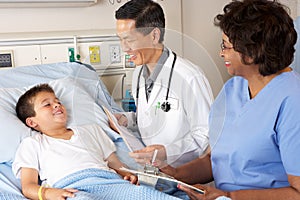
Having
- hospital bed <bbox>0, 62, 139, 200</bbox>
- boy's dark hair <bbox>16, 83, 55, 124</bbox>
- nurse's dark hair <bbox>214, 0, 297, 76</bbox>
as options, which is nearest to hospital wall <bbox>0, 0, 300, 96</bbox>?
hospital bed <bbox>0, 62, 139, 200</bbox>

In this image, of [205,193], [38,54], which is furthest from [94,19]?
[205,193]

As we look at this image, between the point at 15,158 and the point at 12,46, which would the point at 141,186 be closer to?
the point at 15,158

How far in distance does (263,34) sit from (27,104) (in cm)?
119

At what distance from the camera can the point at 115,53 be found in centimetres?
Result: 130

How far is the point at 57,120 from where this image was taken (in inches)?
71.6

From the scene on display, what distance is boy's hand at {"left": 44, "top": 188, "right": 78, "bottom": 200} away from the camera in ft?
4.54

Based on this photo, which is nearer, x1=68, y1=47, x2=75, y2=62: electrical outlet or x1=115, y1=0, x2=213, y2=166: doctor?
x1=115, y1=0, x2=213, y2=166: doctor

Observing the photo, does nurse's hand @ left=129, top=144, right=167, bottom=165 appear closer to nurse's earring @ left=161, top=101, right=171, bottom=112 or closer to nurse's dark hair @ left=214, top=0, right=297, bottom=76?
nurse's earring @ left=161, top=101, right=171, bottom=112

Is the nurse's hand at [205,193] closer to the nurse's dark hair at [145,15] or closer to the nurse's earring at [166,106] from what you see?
the nurse's earring at [166,106]

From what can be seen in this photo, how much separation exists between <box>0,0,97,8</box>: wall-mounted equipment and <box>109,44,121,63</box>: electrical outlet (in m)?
1.11

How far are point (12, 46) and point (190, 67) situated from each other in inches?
58.5

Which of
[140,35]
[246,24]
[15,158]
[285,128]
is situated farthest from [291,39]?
[15,158]

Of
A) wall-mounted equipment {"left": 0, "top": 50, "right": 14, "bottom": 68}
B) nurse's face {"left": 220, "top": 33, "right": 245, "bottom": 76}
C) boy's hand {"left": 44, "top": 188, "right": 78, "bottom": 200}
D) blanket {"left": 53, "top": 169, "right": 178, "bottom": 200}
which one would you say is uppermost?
nurse's face {"left": 220, "top": 33, "right": 245, "bottom": 76}

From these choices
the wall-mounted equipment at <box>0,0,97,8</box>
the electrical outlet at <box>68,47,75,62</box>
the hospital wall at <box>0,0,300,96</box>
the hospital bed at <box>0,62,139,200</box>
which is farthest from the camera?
the electrical outlet at <box>68,47,75,62</box>
